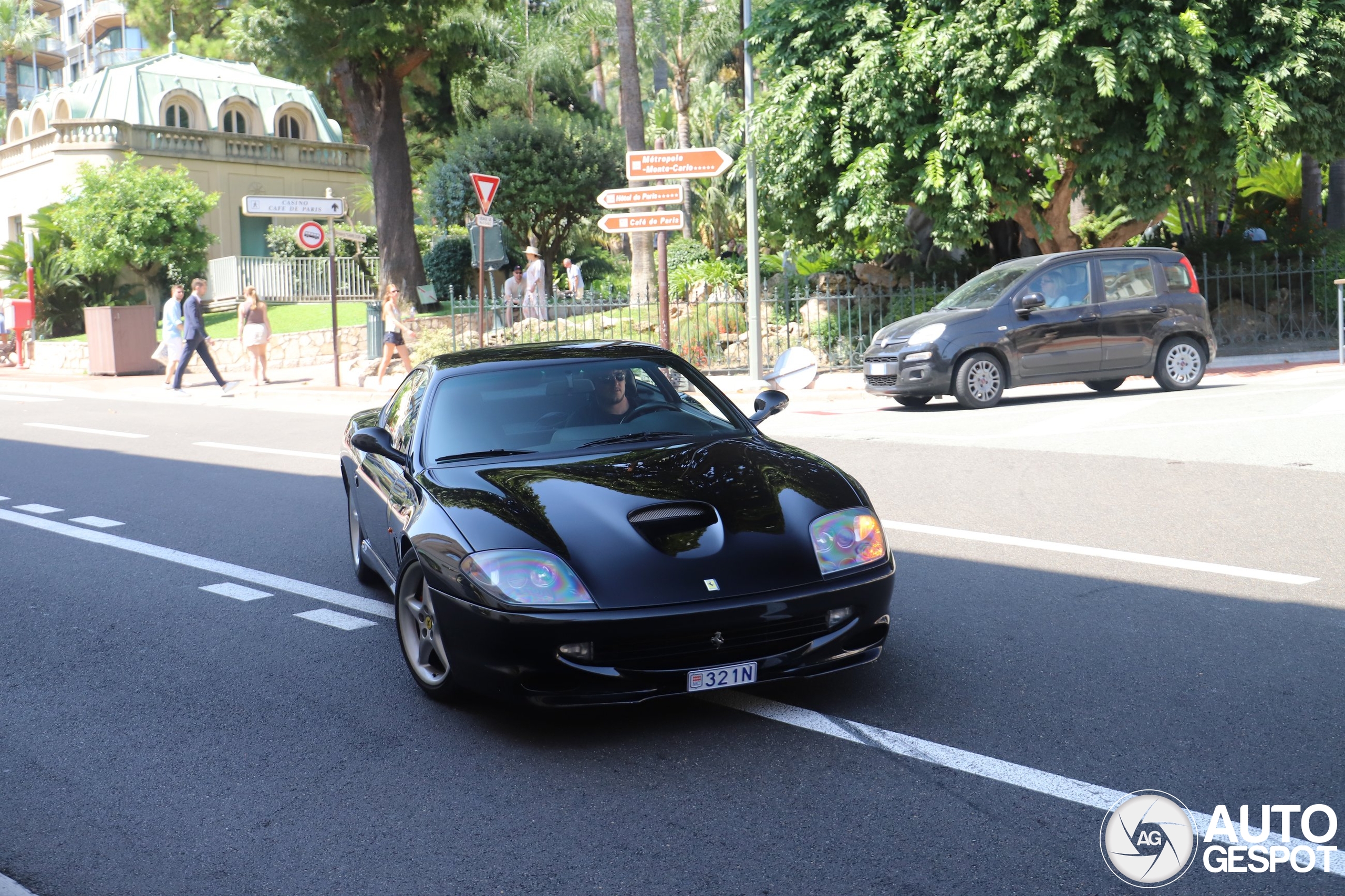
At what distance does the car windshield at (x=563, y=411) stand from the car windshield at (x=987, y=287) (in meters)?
9.63

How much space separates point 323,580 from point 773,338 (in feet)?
49.4

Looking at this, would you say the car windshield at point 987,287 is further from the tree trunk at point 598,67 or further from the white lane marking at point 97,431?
the tree trunk at point 598,67

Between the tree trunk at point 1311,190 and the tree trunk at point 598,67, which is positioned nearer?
the tree trunk at point 1311,190

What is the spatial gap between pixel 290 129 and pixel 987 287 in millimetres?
36636

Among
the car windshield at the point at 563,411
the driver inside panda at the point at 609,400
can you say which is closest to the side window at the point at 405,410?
the car windshield at the point at 563,411

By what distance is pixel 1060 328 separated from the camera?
1444 centimetres

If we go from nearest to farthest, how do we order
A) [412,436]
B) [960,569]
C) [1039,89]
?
[412,436] < [960,569] < [1039,89]

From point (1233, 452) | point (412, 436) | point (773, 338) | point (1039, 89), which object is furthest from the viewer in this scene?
point (773, 338)

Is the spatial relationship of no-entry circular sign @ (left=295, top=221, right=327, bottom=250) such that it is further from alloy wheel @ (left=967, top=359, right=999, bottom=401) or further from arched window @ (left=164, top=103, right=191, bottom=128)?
arched window @ (left=164, top=103, right=191, bottom=128)

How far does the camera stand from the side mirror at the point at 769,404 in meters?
5.96

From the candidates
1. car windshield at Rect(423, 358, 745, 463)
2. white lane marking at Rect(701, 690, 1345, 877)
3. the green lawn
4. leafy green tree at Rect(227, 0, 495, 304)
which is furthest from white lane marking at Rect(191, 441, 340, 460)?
the green lawn

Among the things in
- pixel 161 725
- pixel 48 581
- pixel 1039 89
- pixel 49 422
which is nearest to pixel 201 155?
pixel 49 422

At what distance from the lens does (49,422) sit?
17.0 meters

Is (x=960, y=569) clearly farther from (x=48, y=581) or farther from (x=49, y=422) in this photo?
(x=49, y=422)
